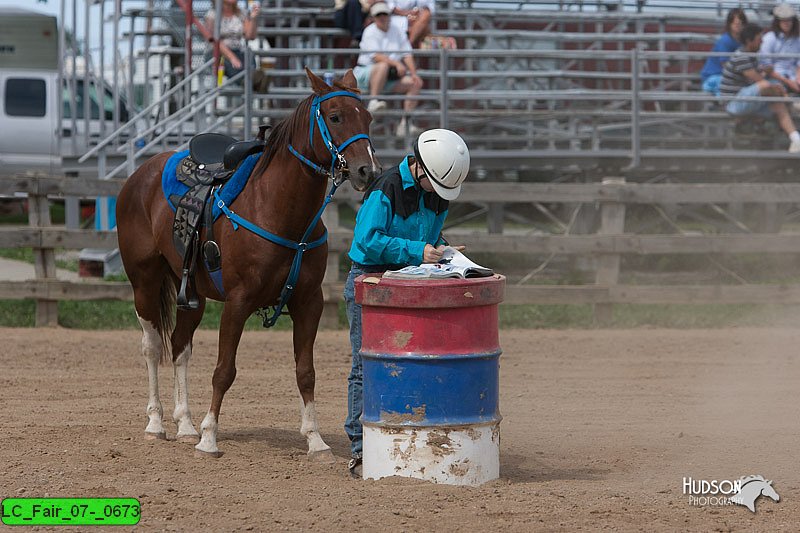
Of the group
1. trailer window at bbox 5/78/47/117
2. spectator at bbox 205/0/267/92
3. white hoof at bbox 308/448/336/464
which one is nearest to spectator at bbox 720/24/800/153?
spectator at bbox 205/0/267/92

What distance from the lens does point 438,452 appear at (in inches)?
223

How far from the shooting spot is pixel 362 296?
19.0 ft

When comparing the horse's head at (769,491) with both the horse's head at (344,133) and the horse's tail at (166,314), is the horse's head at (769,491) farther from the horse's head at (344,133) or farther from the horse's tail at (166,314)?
the horse's tail at (166,314)

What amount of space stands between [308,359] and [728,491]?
249cm

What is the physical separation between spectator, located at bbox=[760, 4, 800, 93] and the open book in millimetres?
10501

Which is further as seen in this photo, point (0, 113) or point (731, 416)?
point (0, 113)

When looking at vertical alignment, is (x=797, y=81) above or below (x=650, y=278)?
above

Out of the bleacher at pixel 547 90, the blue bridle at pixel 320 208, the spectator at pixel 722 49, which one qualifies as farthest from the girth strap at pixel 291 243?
the spectator at pixel 722 49

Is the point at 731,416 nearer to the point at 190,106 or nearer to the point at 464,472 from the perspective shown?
the point at 464,472

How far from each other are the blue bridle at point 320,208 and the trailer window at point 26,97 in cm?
1601

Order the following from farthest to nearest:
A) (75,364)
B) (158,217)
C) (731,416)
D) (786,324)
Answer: (786,324) → (75,364) → (731,416) → (158,217)

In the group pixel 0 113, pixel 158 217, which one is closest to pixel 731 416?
pixel 158 217

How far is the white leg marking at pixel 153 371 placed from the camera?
23.8ft

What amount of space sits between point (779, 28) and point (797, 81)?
0.80 metres
